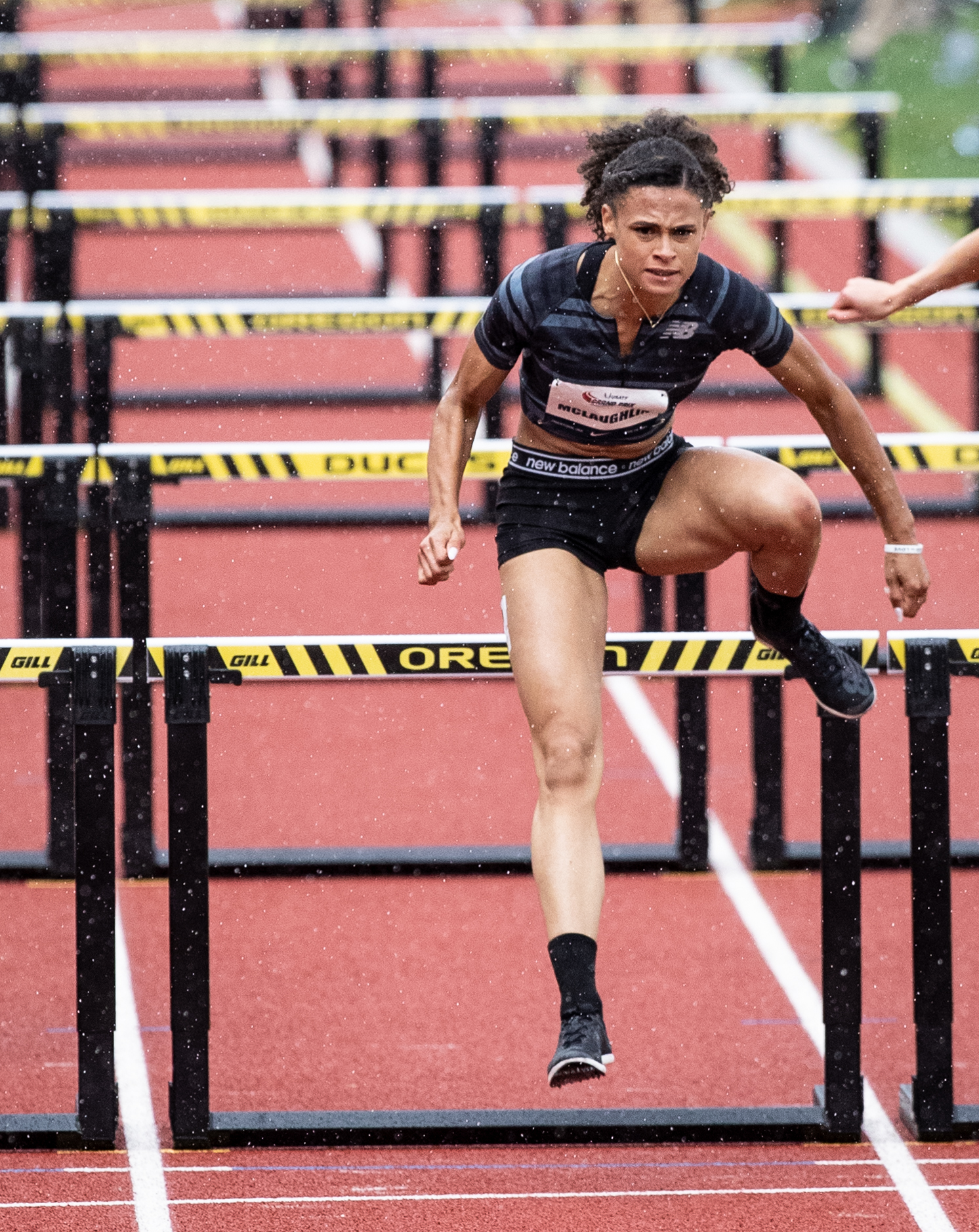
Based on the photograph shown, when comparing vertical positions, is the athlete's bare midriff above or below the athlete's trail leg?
above

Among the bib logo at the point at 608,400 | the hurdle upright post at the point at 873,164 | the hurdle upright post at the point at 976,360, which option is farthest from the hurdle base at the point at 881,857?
the hurdle upright post at the point at 873,164

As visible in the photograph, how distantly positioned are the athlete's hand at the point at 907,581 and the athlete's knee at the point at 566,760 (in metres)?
0.83

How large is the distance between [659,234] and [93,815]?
177cm

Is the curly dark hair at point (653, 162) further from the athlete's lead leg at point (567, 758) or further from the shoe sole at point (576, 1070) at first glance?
the shoe sole at point (576, 1070)

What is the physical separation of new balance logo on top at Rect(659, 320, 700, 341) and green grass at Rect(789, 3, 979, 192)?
11.7 meters

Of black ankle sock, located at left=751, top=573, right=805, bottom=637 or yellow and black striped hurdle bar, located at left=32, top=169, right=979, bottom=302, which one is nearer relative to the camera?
black ankle sock, located at left=751, top=573, right=805, bottom=637

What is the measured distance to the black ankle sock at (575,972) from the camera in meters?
4.27

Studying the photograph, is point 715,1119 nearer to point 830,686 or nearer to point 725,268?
point 830,686

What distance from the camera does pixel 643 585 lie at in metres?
7.05

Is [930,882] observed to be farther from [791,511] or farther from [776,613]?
[791,511]

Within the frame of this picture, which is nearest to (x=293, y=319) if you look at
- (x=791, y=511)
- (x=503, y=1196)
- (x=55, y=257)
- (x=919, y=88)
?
(x=55, y=257)

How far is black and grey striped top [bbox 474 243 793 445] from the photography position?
15.6 ft

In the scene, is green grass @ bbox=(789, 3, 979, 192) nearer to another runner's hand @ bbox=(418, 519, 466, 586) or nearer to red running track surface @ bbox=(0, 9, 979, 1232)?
red running track surface @ bbox=(0, 9, 979, 1232)

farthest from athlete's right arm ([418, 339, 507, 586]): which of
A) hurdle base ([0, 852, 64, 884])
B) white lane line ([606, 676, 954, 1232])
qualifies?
hurdle base ([0, 852, 64, 884])
